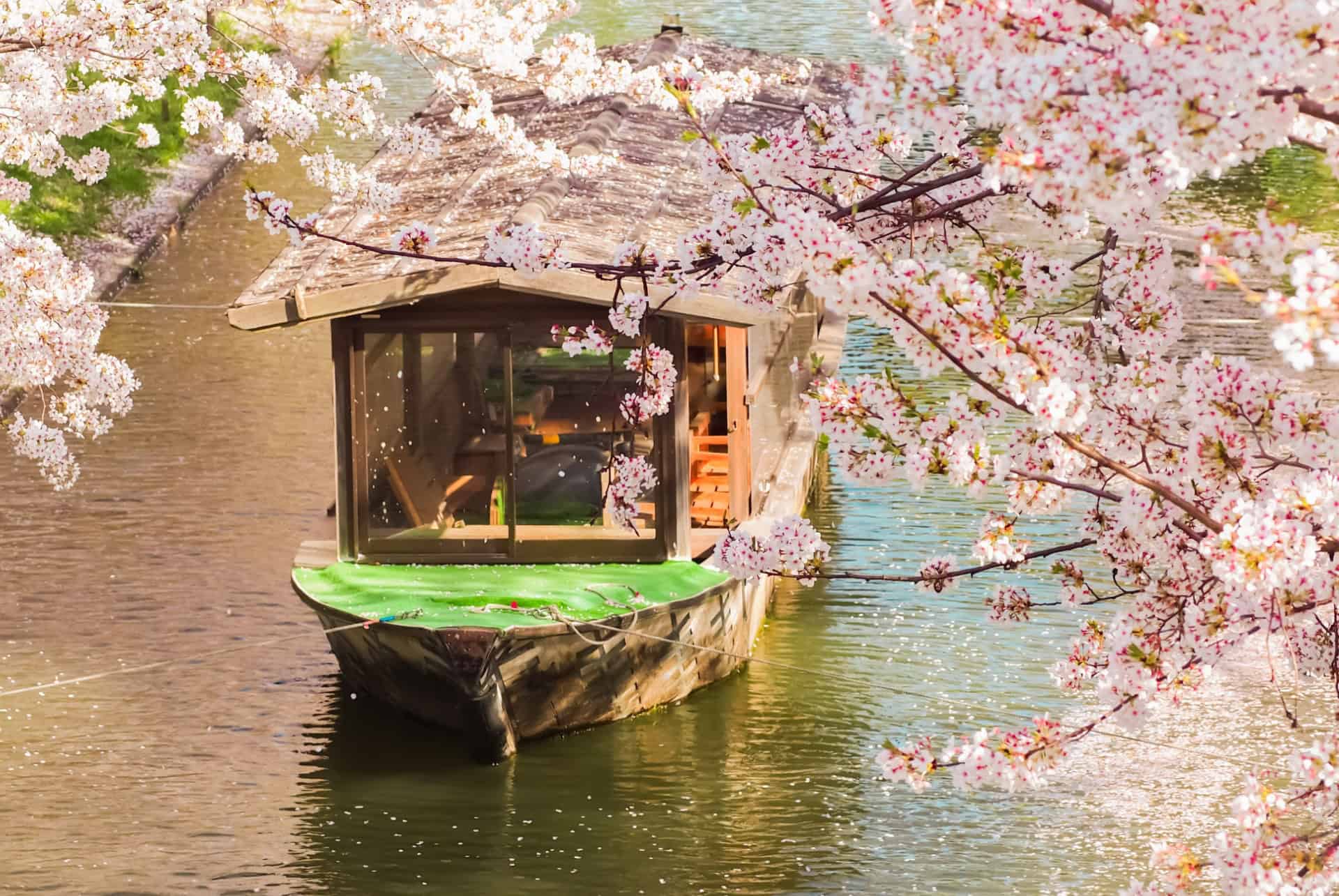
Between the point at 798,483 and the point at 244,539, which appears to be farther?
the point at 244,539

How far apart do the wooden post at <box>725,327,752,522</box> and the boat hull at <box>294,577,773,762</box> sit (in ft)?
4.06

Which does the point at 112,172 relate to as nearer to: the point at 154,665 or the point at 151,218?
the point at 151,218

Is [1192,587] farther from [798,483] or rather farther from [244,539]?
[244,539]

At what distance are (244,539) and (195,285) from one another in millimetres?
10857

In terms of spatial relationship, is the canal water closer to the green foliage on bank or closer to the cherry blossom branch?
→ the cherry blossom branch

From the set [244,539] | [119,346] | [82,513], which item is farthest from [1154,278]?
[119,346]

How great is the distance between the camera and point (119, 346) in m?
24.6

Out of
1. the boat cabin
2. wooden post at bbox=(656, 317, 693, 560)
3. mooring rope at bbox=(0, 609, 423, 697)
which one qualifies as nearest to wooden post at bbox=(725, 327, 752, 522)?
the boat cabin

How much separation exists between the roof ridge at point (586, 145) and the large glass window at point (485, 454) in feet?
3.60

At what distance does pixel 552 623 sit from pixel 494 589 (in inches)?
31.0

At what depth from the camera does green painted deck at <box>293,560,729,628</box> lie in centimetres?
1204

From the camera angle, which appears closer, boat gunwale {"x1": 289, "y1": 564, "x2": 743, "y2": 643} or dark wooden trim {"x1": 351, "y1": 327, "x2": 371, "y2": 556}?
boat gunwale {"x1": 289, "y1": 564, "x2": 743, "y2": 643}

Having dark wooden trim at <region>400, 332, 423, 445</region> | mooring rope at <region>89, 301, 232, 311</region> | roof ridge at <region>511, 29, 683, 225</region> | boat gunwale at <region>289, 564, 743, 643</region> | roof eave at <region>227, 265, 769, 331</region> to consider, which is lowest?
boat gunwale at <region>289, 564, 743, 643</region>

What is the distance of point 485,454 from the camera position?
43.7 ft
